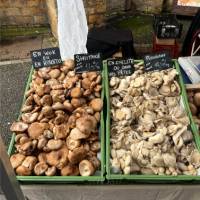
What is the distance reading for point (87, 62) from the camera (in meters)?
2.76

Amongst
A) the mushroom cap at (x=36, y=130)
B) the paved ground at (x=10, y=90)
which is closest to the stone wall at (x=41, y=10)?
the paved ground at (x=10, y=90)

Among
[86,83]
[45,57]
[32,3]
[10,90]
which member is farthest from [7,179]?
[32,3]

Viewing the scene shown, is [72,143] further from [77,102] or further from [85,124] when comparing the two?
[77,102]

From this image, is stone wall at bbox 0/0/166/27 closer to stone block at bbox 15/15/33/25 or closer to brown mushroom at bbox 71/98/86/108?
stone block at bbox 15/15/33/25

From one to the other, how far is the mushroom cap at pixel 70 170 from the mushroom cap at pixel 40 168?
5.1 inches

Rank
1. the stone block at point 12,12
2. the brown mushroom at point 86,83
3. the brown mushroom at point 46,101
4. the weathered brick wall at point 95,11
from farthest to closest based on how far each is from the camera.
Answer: the stone block at point 12,12, the weathered brick wall at point 95,11, the brown mushroom at point 86,83, the brown mushroom at point 46,101

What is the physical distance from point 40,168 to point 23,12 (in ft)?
12.9

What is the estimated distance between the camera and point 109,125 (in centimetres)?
243

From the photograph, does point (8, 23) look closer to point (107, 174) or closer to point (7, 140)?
point (7, 140)

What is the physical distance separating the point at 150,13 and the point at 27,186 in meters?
4.51

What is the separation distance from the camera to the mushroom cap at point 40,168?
2123mm

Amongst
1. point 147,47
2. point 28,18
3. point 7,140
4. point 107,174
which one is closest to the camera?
point 107,174

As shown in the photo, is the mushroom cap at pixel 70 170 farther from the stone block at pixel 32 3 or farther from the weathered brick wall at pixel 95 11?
the stone block at pixel 32 3

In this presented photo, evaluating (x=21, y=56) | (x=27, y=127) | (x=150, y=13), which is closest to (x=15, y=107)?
(x=21, y=56)
